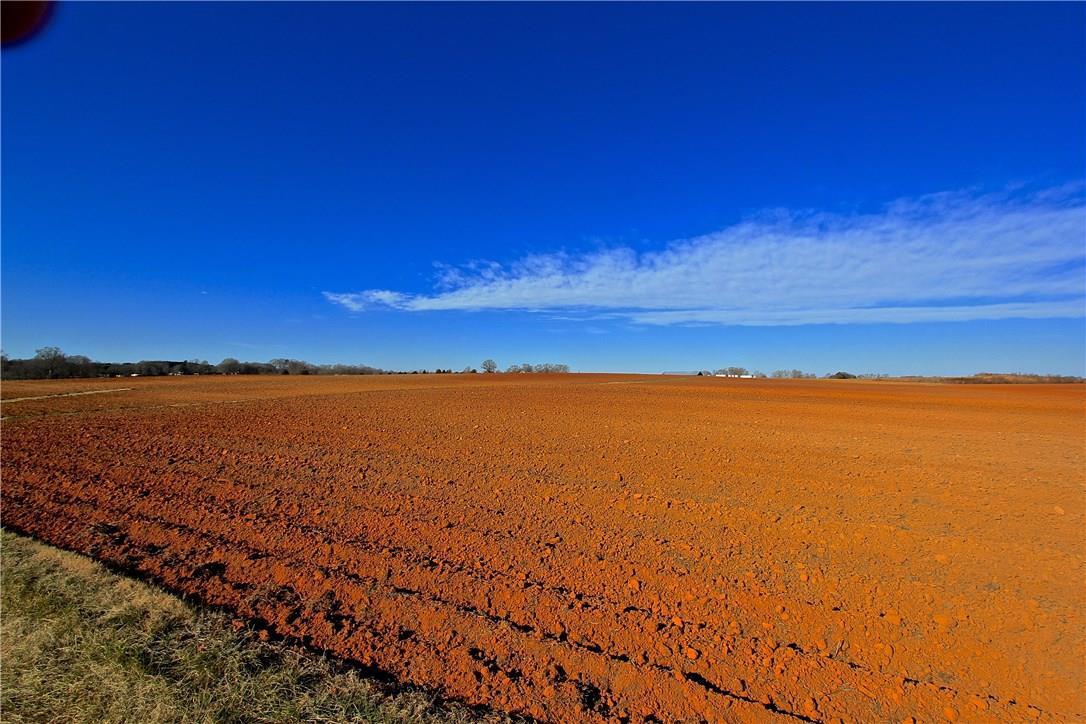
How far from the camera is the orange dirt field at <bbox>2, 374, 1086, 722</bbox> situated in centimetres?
353

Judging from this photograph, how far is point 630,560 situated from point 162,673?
167 inches

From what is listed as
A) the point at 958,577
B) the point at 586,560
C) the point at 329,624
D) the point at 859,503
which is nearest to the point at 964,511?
the point at 859,503

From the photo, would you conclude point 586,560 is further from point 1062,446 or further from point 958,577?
point 1062,446

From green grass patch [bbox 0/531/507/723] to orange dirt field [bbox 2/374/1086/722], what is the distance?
347mm

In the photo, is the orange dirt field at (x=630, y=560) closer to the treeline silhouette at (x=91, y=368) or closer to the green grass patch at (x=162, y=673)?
the green grass patch at (x=162, y=673)

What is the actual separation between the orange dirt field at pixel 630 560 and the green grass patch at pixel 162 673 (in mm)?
347

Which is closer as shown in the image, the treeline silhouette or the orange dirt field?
the orange dirt field

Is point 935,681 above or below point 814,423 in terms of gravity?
below

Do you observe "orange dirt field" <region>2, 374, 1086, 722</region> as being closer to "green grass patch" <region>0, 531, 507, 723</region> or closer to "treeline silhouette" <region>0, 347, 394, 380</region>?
"green grass patch" <region>0, 531, 507, 723</region>

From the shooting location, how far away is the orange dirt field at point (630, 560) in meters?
3.53

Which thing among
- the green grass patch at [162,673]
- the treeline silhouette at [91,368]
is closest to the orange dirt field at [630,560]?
the green grass patch at [162,673]

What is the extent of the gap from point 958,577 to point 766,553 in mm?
1933

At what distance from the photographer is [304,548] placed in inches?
216

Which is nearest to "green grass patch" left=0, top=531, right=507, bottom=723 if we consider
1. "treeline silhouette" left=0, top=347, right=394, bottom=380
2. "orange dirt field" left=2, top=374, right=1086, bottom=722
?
"orange dirt field" left=2, top=374, right=1086, bottom=722
